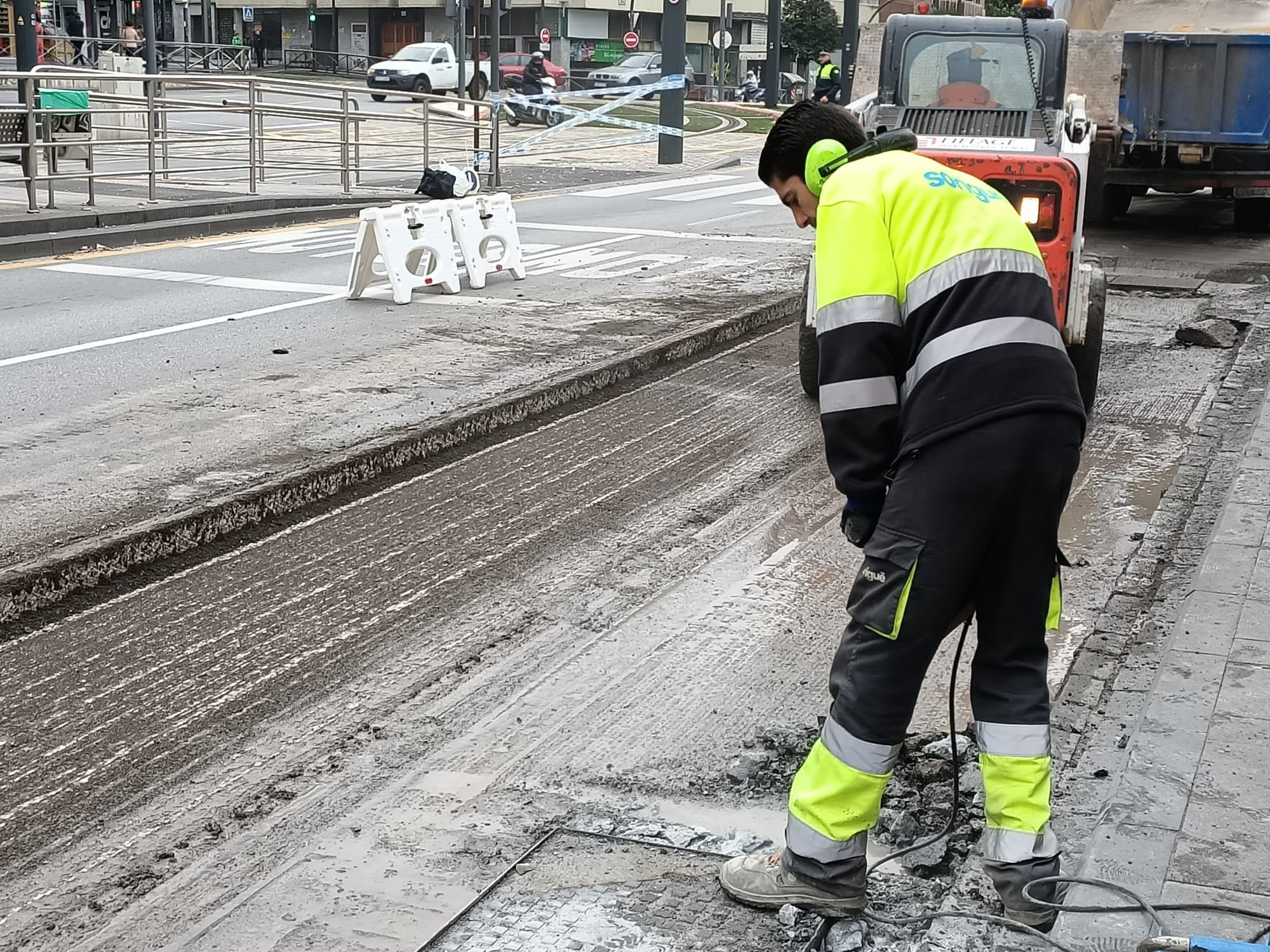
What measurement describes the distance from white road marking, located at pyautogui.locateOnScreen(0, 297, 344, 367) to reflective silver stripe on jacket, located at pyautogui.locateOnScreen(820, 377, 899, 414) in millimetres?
7112

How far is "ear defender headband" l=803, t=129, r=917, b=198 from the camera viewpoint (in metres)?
3.26

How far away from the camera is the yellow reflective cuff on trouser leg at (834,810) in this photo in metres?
3.21

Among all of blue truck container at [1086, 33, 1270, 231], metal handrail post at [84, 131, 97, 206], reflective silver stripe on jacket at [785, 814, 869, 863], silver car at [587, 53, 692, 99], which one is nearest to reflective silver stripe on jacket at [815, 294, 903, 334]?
reflective silver stripe on jacket at [785, 814, 869, 863]

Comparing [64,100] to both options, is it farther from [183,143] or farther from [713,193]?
[713,193]

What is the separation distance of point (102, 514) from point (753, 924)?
3.75 meters

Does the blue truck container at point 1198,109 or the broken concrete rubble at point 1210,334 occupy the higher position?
the blue truck container at point 1198,109

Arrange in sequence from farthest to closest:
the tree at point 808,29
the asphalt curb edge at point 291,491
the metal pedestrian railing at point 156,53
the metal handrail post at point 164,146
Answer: the tree at point 808,29 < the metal pedestrian railing at point 156,53 < the metal handrail post at point 164,146 < the asphalt curb edge at point 291,491

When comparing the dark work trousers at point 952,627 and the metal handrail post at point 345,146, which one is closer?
the dark work trousers at point 952,627

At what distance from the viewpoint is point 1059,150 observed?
30.2 feet

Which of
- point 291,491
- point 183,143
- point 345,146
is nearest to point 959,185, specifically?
point 291,491

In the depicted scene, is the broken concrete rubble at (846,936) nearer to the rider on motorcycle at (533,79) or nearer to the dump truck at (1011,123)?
the dump truck at (1011,123)

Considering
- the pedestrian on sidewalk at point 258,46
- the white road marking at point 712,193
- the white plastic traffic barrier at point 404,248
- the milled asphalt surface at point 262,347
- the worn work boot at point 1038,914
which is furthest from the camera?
the pedestrian on sidewalk at point 258,46

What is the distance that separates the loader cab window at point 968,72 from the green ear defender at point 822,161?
717 centimetres

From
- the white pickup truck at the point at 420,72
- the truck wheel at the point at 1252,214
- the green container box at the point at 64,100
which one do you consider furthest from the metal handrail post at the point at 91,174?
the white pickup truck at the point at 420,72
